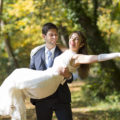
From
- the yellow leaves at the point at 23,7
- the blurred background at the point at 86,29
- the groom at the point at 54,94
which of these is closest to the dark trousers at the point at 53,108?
the groom at the point at 54,94

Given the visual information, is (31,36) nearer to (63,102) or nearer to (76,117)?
(76,117)

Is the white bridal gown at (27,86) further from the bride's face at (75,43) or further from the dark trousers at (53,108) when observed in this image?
the dark trousers at (53,108)

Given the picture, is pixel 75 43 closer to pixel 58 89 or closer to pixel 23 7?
pixel 58 89

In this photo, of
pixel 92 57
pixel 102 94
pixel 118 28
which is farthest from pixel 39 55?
pixel 118 28

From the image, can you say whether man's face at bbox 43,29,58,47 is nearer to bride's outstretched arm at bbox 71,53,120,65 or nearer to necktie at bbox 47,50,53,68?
necktie at bbox 47,50,53,68

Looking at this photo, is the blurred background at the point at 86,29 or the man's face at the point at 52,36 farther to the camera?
the blurred background at the point at 86,29

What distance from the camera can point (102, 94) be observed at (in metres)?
10.9

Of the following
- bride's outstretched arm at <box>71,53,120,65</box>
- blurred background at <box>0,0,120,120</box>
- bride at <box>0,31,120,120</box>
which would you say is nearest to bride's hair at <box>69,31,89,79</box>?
bride at <box>0,31,120,120</box>

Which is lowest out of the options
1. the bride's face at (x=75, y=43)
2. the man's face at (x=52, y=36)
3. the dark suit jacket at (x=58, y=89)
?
the dark suit jacket at (x=58, y=89)

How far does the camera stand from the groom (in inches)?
138

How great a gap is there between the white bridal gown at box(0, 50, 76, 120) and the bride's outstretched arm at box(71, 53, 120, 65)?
82 millimetres

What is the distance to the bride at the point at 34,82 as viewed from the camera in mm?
3215

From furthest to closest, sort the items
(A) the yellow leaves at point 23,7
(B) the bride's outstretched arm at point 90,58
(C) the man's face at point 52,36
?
(A) the yellow leaves at point 23,7 < (C) the man's face at point 52,36 < (B) the bride's outstretched arm at point 90,58

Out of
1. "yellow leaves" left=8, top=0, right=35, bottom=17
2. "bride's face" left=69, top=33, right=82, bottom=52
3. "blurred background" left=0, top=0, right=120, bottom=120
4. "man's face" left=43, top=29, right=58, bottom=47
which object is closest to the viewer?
"bride's face" left=69, top=33, right=82, bottom=52
